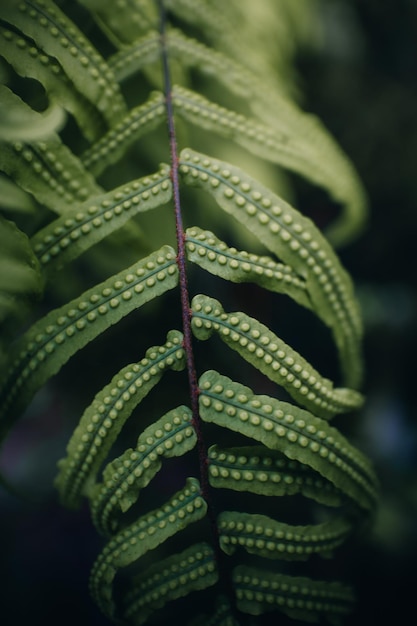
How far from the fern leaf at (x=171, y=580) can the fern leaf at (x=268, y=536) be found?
0.16 ft

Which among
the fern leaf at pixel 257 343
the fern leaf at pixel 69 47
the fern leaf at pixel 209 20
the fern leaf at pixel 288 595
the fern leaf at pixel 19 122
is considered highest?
the fern leaf at pixel 209 20

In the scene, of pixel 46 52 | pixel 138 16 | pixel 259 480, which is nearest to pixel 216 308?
pixel 259 480

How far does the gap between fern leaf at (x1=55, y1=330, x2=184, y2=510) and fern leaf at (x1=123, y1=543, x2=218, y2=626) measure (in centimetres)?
15

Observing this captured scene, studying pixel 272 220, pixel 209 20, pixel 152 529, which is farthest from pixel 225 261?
pixel 209 20

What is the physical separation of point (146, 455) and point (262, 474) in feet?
0.75

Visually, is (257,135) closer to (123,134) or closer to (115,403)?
(123,134)

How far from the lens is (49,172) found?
111 cm

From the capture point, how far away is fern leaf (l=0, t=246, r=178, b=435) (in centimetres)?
103

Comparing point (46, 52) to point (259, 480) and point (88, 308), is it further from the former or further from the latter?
point (259, 480)

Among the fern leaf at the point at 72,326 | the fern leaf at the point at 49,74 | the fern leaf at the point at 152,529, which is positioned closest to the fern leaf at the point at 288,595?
the fern leaf at the point at 152,529

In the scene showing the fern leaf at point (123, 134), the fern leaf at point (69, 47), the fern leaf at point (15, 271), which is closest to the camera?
the fern leaf at point (15, 271)

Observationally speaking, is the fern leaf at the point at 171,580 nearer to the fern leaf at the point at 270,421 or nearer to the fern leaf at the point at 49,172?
the fern leaf at the point at 270,421

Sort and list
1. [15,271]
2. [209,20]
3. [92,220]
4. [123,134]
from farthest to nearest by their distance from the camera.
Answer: [209,20]
[123,134]
[92,220]
[15,271]

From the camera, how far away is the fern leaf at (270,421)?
3.29 feet
